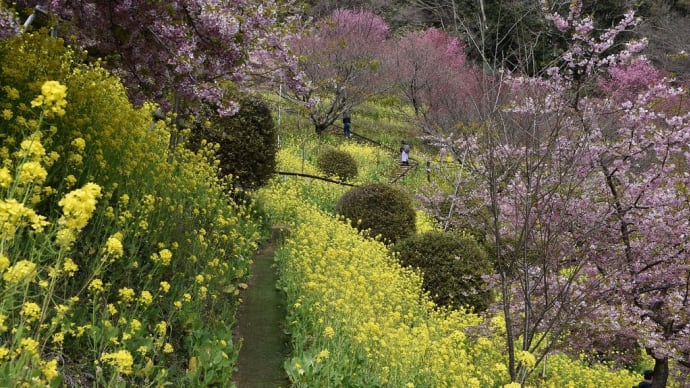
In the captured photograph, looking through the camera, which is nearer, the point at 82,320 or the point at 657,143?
the point at 82,320

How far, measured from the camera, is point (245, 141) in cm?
998

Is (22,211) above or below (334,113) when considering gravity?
above

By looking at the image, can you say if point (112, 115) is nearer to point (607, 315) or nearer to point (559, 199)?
point (559, 199)

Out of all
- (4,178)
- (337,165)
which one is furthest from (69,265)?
(337,165)

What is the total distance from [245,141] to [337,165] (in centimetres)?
691

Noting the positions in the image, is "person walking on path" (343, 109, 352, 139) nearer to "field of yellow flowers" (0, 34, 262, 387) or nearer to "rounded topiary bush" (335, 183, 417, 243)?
"rounded topiary bush" (335, 183, 417, 243)

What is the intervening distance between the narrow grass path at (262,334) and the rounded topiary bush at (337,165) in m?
9.09

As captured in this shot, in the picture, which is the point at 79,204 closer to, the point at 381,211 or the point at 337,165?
the point at 381,211

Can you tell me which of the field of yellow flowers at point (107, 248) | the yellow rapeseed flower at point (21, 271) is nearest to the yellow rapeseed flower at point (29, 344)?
the yellow rapeseed flower at point (21, 271)

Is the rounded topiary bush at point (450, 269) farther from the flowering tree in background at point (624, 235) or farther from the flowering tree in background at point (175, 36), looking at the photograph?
the flowering tree in background at point (175, 36)

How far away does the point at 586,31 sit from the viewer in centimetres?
743

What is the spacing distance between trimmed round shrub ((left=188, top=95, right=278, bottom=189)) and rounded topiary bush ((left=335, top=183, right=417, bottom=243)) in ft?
6.11

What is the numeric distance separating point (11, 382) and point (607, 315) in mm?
5516

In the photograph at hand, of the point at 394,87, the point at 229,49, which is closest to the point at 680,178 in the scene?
the point at 229,49
